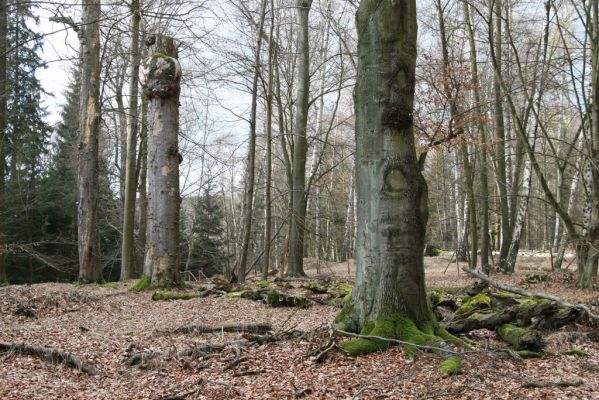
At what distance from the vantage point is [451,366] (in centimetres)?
421

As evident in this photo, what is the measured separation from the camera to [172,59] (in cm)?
1023

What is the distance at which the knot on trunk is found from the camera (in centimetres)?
1016

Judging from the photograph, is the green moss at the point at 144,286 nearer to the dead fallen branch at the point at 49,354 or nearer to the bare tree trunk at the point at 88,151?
the bare tree trunk at the point at 88,151

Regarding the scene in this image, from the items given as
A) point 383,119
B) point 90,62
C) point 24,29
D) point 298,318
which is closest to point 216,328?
point 298,318

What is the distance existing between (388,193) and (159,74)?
22.5 ft

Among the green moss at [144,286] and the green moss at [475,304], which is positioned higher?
the green moss at [475,304]

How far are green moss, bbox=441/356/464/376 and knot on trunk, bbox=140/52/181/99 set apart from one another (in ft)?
26.4

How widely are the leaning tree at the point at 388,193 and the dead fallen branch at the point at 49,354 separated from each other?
268 centimetres

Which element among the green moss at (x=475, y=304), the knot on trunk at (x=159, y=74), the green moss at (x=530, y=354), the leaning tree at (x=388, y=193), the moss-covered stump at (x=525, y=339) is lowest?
the green moss at (x=530, y=354)

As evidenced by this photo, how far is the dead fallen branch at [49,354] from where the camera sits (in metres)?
5.09

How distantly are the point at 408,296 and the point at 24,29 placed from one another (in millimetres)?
18864

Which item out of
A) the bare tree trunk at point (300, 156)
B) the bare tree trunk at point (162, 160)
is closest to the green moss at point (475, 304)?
the bare tree trunk at point (162, 160)

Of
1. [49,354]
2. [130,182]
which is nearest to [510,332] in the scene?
[49,354]

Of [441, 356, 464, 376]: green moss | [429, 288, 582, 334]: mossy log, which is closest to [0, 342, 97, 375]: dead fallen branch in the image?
[441, 356, 464, 376]: green moss
